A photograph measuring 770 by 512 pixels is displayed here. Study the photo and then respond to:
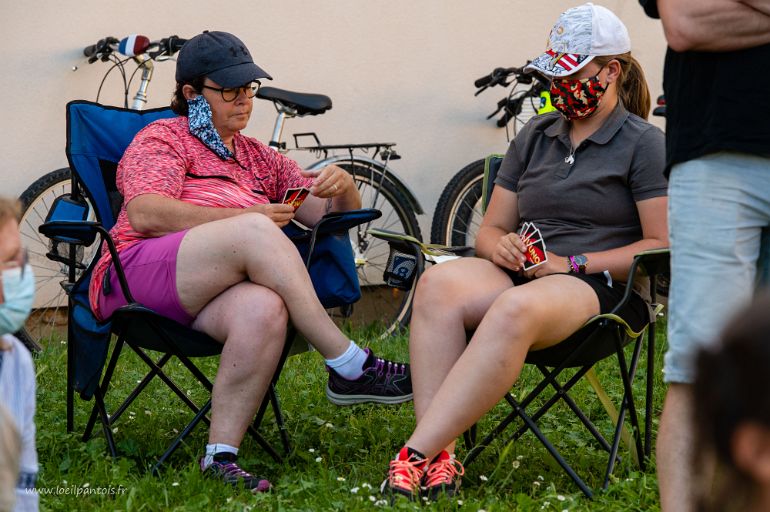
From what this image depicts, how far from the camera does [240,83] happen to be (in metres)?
3.41

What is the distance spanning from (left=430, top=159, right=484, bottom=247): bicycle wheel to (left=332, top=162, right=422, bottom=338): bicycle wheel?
0.50 ft

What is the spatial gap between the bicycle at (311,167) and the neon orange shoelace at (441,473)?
1.81 metres

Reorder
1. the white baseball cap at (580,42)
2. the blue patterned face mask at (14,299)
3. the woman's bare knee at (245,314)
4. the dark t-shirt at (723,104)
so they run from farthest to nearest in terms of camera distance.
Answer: the white baseball cap at (580,42) → the woman's bare knee at (245,314) → the dark t-shirt at (723,104) → the blue patterned face mask at (14,299)

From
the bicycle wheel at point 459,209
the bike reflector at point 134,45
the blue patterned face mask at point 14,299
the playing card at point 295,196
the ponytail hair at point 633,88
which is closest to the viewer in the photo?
the blue patterned face mask at point 14,299

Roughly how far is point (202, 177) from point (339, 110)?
2235mm

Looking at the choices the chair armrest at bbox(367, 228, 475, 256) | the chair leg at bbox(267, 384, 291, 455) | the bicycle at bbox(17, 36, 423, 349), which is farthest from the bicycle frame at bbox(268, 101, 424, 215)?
the chair leg at bbox(267, 384, 291, 455)

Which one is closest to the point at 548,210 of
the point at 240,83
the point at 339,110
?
the point at 240,83

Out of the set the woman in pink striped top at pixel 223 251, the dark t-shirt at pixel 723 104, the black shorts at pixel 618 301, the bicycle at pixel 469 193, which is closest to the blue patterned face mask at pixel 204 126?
the woman in pink striped top at pixel 223 251

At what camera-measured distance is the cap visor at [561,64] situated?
124 inches

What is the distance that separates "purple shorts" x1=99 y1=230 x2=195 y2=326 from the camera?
3125 mm

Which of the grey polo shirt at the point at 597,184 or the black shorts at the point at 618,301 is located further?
the grey polo shirt at the point at 597,184

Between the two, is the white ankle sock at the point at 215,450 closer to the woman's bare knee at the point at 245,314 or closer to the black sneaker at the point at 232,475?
the black sneaker at the point at 232,475

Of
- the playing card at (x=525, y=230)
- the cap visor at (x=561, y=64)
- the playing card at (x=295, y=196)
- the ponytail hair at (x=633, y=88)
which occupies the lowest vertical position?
the playing card at (x=525, y=230)

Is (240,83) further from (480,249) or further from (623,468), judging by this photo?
(623,468)
